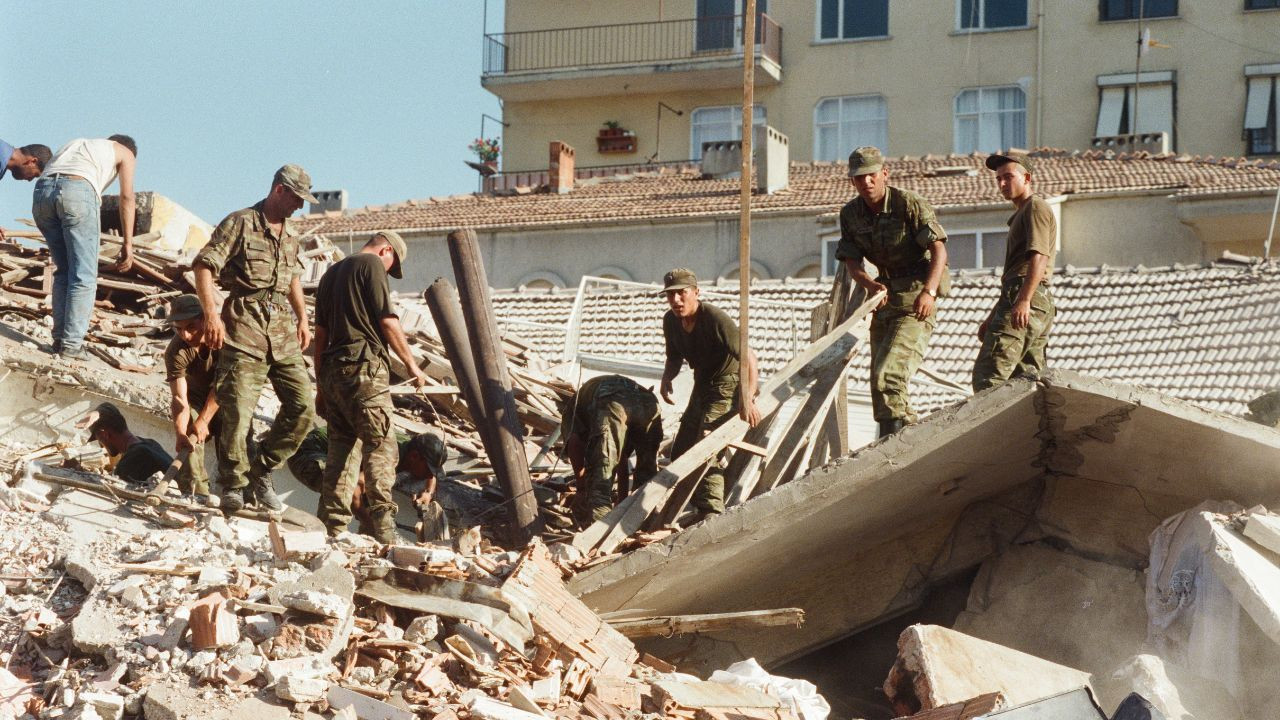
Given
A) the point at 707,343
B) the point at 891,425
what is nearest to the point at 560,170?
the point at 707,343

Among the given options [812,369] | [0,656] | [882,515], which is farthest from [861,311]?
[0,656]

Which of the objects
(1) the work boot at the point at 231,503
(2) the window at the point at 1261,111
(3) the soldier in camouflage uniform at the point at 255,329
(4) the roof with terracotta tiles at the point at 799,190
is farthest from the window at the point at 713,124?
(1) the work boot at the point at 231,503

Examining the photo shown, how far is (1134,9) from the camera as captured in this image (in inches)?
1207

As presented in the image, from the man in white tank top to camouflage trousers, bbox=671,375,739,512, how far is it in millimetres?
4104

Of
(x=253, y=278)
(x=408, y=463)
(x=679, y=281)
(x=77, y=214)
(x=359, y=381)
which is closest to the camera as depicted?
(x=359, y=381)

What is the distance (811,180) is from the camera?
28.1 meters

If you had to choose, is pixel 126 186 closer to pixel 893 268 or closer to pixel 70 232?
pixel 70 232

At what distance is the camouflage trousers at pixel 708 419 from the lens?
8.80 m

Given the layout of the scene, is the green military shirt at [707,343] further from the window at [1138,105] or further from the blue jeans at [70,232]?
the window at [1138,105]

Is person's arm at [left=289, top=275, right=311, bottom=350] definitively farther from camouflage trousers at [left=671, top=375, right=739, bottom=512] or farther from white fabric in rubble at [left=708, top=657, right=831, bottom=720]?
white fabric in rubble at [left=708, top=657, right=831, bottom=720]

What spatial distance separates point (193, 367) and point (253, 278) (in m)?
0.82

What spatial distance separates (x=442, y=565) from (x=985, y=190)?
19.3m

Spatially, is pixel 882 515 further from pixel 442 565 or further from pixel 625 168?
pixel 625 168

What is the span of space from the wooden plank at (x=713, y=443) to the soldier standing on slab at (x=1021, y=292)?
704mm
